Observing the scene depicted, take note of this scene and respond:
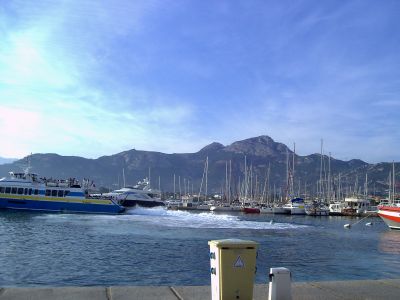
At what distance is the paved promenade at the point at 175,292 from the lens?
10055 mm

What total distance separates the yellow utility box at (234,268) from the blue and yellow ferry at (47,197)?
66831 millimetres

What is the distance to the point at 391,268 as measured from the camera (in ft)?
81.7

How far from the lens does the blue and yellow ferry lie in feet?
235

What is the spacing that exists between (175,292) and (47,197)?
6571cm

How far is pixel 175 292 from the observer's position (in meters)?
10.6

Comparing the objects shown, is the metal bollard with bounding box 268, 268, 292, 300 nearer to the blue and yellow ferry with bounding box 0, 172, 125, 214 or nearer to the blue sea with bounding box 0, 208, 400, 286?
the blue sea with bounding box 0, 208, 400, 286

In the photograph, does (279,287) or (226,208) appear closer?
(279,287)

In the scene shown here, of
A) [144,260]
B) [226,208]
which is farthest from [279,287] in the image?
[226,208]

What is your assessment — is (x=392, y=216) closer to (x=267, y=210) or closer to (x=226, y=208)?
(x=267, y=210)

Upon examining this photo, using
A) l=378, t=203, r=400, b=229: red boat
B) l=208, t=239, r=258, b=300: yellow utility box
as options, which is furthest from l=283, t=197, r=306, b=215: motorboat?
l=208, t=239, r=258, b=300: yellow utility box

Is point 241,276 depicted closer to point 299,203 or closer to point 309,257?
point 309,257

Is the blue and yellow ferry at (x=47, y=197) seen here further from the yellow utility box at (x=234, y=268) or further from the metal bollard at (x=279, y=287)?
the metal bollard at (x=279, y=287)

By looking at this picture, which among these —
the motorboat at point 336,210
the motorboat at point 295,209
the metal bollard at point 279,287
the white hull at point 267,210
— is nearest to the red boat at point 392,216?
the motorboat at point 295,209

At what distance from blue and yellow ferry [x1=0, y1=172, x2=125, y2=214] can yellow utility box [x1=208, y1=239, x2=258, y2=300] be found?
219 feet
